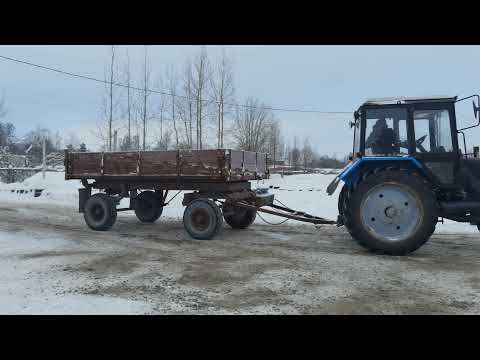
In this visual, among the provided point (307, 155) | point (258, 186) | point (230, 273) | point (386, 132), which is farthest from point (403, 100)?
point (307, 155)

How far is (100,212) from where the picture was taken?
382 inches

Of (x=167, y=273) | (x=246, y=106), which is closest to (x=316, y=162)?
(x=246, y=106)

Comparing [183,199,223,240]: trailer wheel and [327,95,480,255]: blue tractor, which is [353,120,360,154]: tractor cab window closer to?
[327,95,480,255]: blue tractor

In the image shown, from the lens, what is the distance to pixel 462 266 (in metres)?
6.19

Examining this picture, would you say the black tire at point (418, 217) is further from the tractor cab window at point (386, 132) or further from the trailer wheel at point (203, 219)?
the trailer wheel at point (203, 219)

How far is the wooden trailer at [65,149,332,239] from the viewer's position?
8445 millimetres

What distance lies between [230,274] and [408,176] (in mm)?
3503

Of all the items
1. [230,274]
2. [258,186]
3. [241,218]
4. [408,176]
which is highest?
[258,186]

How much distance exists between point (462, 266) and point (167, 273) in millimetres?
4464

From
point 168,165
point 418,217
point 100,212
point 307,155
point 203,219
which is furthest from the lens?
point 307,155

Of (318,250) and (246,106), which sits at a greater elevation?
(246,106)

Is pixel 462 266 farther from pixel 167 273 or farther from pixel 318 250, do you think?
pixel 167 273

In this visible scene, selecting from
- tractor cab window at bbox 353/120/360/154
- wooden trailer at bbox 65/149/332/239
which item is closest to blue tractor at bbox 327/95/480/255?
tractor cab window at bbox 353/120/360/154

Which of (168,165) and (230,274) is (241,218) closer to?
(168,165)
